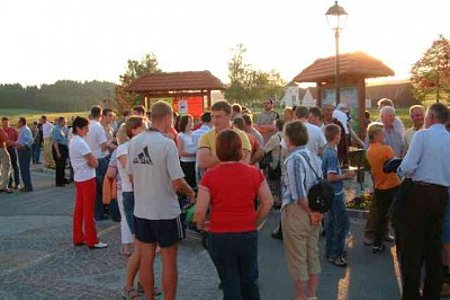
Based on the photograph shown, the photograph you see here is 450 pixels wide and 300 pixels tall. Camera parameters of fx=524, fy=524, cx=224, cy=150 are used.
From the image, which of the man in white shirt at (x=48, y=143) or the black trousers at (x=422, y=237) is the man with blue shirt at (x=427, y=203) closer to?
the black trousers at (x=422, y=237)

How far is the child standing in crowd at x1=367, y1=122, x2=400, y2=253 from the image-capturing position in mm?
6697

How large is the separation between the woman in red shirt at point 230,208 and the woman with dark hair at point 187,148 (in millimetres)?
4356

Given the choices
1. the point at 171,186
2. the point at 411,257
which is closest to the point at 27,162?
the point at 171,186

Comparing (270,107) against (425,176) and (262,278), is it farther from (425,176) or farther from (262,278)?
(425,176)

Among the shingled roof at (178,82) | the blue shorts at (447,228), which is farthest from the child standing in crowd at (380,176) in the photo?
the shingled roof at (178,82)

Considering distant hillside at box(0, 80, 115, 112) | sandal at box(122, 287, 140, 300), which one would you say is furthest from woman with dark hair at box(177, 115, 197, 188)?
distant hillside at box(0, 80, 115, 112)

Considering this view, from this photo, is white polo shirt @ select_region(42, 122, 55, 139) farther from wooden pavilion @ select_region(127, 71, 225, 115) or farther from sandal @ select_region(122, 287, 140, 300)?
sandal @ select_region(122, 287, 140, 300)

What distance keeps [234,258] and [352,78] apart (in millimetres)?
13576

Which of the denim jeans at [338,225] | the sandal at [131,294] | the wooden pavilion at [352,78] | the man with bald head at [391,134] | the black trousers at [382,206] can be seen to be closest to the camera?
the sandal at [131,294]

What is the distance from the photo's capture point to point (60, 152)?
48.2 ft

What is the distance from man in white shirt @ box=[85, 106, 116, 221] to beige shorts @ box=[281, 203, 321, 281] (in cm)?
518

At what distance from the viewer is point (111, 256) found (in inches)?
283

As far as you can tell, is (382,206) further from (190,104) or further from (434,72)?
(434,72)

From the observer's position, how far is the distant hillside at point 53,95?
7200cm
